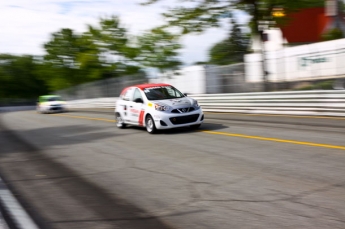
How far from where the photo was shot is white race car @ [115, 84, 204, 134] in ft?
43.7

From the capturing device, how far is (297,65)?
19953 millimetres

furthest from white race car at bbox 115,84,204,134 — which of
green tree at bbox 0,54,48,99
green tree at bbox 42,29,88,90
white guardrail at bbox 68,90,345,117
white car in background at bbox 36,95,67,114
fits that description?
green tree at bbox 0,54,48,99

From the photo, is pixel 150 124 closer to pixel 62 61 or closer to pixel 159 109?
pixel 159 109

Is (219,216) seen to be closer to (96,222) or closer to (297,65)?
(96,222)

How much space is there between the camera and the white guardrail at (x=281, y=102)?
15295 mm

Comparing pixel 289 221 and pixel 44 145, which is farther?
pixel 44 145

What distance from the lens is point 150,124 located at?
13.9 m

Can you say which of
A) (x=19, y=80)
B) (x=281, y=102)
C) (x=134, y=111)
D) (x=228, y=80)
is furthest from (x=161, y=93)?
(x=19, y=80)

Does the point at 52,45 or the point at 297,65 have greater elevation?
the point at 52,45

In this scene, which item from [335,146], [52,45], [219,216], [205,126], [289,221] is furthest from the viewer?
[52,45]

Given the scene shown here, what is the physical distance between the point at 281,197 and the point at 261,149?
3820 mm

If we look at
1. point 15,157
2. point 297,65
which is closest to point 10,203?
point 15,157

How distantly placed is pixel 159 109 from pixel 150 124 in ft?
2.20

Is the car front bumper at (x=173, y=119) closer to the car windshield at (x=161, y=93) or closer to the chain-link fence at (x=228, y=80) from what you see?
the car windshield at (x=161, y=93)
